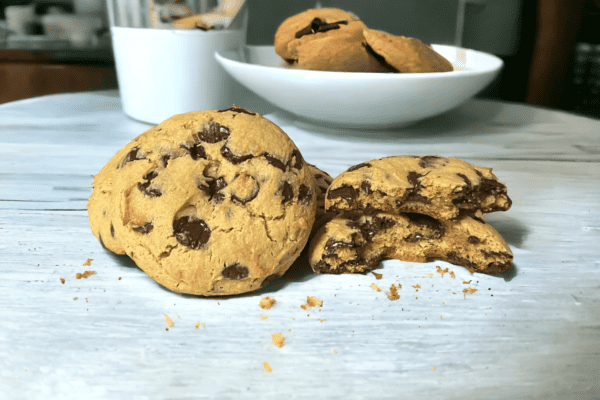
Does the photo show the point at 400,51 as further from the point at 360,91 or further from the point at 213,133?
the point at 213,133

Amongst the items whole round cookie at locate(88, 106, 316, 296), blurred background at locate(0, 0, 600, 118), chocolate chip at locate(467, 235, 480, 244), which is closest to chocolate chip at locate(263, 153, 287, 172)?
whole round cookie at locate(88, 106, 316, 296)

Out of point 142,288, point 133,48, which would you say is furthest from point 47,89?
point 142,288

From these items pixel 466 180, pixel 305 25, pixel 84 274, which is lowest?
pixel 84 274

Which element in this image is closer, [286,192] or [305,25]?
[286,192]

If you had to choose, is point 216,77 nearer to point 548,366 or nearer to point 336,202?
point 336,202

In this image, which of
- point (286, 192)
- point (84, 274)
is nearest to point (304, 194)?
point (286, 192)

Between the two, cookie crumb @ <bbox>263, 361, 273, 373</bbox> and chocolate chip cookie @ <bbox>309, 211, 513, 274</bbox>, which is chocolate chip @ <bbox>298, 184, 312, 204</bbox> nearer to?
chocolate chip cookie @ <bbox>309, 211, 513, 274</bbox>
